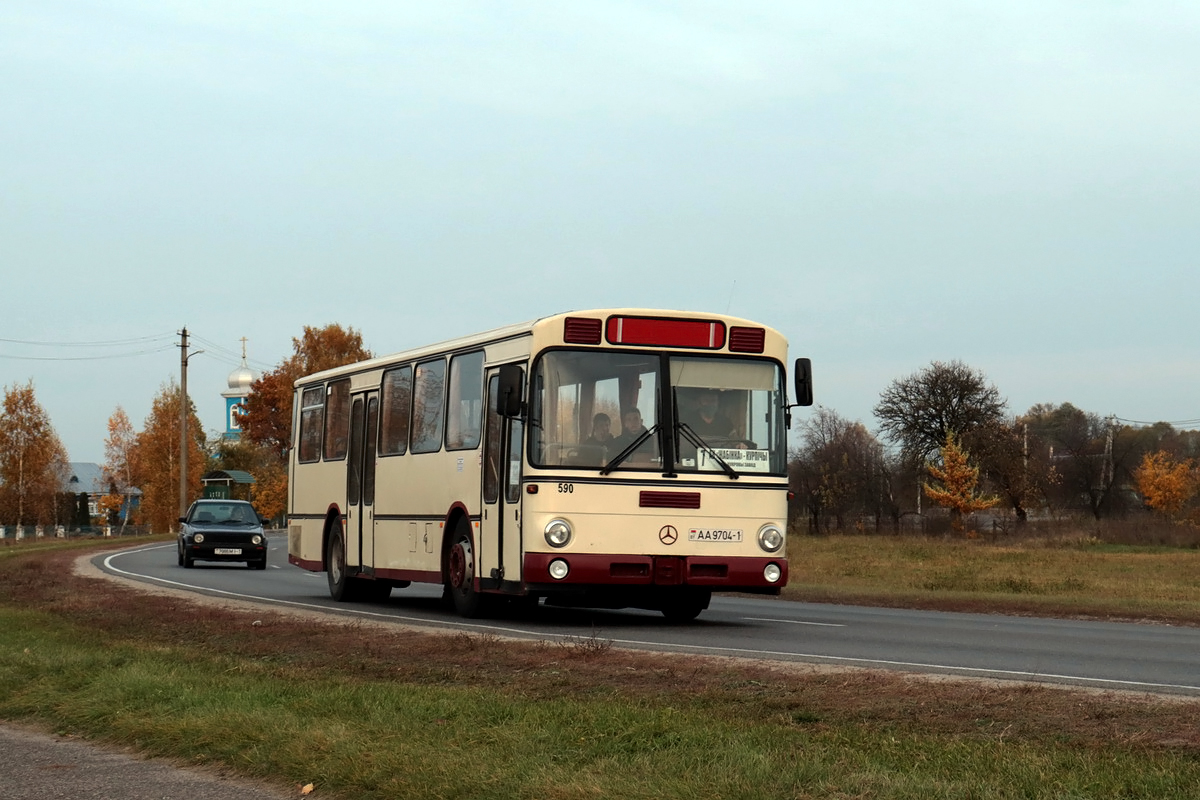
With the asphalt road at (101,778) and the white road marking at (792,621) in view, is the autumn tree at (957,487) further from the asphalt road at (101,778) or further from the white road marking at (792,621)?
the asphalt road at (101,778)

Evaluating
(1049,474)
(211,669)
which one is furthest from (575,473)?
(1049,474)

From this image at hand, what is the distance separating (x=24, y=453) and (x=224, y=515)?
241ft

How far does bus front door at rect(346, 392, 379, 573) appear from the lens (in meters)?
21.5

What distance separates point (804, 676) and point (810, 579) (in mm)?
21521

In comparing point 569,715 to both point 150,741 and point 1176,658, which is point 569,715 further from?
point 1176,658

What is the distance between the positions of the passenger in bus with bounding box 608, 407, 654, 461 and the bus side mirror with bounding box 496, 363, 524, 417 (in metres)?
1.07

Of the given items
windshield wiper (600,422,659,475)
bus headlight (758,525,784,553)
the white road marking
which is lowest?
the white road marking

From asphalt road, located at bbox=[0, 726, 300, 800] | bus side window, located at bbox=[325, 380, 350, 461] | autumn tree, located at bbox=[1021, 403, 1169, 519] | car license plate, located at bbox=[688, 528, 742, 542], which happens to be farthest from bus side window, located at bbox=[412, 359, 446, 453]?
autumn tree, located at bbox=[1021, 403, 1169, 519]

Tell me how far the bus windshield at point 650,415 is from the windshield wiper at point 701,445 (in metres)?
0.01

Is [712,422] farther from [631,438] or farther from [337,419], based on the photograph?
[337,419]

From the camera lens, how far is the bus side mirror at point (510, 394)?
647 inches

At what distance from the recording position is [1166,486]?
97.1 m

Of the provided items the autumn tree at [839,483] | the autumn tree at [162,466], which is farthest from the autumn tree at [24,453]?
the autumn tree at [839,483]

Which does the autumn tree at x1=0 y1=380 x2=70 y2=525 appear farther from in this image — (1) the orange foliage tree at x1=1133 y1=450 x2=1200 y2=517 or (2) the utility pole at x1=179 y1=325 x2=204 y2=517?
(1) the orange foliage tree at x1=1133 y1=450 x2=1200 y2=517
